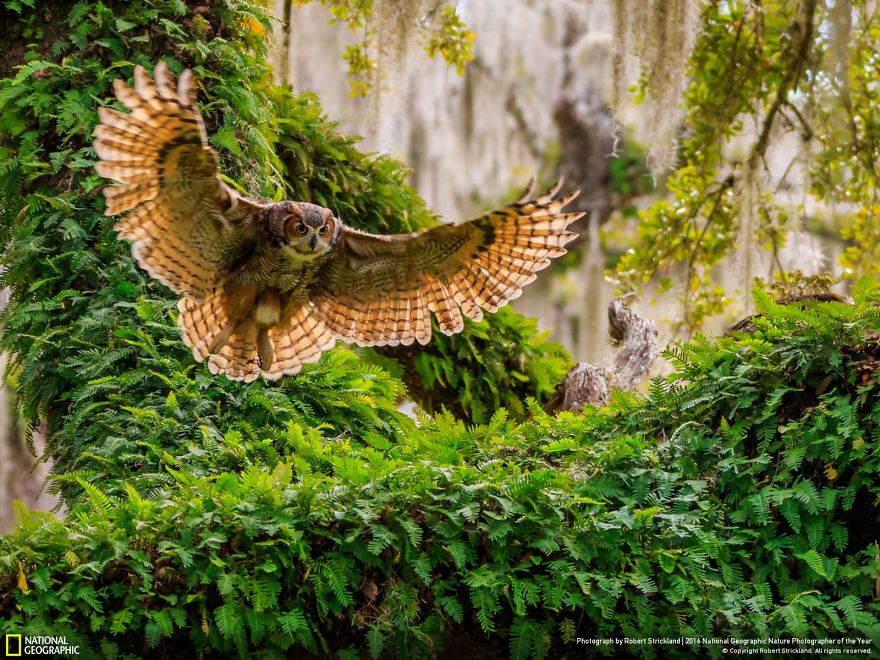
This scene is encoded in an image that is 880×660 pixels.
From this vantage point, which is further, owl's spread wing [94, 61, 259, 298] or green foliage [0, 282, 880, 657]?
owl's spread wing [94, 61, 259, 298]

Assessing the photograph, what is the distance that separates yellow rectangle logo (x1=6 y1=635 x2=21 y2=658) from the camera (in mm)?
3633

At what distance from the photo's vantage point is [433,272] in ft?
18.8

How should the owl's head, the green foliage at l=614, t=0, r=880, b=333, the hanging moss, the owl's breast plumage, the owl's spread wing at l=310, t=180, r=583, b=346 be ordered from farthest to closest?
the green foliage at l=614, t=0, r=880, b=333
the hanging moss
the owl's spread wing at l=310, t=180, r=583, b=346
the owl's breast plumage
the owl's head

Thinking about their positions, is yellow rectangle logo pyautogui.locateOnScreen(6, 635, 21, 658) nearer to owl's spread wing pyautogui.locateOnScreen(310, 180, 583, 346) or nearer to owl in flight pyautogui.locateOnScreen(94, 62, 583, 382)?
owl in flight pyautogui.locateOnScreen(94, 62, 583, 382)

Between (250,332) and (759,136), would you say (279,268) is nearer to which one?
(250,332)

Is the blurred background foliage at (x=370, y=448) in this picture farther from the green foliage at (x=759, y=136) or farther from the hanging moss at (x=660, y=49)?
the green foliage at (x=759, y=136)

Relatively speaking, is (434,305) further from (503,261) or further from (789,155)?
(789,155)

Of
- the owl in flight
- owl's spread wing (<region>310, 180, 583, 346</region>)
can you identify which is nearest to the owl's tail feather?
the owl in flight

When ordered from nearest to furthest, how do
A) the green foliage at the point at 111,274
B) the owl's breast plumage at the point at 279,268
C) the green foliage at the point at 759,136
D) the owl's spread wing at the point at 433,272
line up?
1. the owl's breast plumage at the point at 279,268
2. the owl's spread wing at the point at 433,272
3. the green foliage at the point at 111,274
4. the green foliage at the point at 759,136

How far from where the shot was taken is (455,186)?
51.0 ft

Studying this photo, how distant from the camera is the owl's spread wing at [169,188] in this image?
14.4ft

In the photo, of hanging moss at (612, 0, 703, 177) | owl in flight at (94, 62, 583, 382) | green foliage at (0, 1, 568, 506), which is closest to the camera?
owl in flight at (94, 62, 583, 382)

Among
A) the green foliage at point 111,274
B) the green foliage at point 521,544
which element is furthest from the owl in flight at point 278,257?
the green foliage at point 521,544

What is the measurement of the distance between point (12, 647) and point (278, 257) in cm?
230
